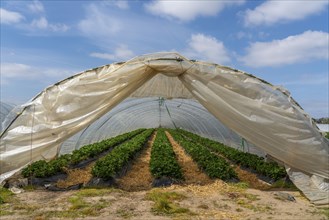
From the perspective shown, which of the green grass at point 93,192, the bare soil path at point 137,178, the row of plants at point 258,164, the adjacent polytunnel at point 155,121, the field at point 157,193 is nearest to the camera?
the field at point 157,193

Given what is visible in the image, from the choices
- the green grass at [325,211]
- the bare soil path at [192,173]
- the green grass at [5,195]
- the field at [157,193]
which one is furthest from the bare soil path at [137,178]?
the green grass at [325,211]

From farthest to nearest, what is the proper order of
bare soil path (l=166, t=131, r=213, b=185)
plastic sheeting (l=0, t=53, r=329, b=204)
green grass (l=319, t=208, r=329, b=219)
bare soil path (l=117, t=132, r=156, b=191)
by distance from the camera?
bare soil path (l=166, t=131, r=213, b=185) < bare soil path (l=117, t=132, r=156, b=191) < plastic sheeting (l=0, t=53, r=329, b=204) < green grass (l=319, t=208, r=329, b=219)

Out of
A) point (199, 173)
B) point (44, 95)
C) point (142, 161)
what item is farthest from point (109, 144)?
point (44, 95)

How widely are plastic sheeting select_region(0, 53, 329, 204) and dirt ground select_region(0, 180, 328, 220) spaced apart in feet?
3.39

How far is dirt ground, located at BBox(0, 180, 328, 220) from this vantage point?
22.1 feet

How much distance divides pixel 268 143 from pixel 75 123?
4.65 meters

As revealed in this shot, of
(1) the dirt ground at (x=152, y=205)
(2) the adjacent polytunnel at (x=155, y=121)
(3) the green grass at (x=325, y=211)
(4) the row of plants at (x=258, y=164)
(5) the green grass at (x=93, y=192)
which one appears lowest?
(3) the green grass at (x=325, y=211)

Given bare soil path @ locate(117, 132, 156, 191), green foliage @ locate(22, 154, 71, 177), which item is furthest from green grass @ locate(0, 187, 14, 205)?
bare soil path @ locate(117, 132, 156, 191)

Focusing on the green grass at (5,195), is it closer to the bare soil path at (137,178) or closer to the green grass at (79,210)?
the green grass at (79,210)

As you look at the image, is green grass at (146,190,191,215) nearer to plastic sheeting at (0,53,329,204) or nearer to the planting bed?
the planting bed

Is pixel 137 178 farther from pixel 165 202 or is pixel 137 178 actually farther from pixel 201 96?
pixel 165 202

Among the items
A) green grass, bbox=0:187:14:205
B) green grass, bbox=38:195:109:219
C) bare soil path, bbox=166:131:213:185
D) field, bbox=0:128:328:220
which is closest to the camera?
green grass, bbox=38:195:109:219

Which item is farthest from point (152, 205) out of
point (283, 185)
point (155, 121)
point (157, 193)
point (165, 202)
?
point (155, 121)

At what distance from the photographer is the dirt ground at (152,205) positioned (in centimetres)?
674
